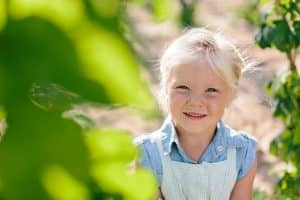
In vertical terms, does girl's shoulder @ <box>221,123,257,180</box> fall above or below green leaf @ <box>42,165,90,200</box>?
below

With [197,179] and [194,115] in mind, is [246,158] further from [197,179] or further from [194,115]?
[194,115]

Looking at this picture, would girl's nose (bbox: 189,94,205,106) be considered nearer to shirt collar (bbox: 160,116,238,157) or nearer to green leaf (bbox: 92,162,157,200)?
shirt collar (bbox: 160,116,238,157)

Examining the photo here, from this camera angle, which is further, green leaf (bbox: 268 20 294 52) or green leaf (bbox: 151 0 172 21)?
green leaf (bbox: 268 20 294 52)

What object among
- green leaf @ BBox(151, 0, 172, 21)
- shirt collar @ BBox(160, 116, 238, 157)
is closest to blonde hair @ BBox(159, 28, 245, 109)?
shirt collar @ BBox(160, 116, 238, 157)

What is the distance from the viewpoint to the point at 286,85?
10.2 feet

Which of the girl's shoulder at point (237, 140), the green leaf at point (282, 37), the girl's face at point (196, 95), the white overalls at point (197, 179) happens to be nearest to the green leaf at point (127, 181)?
the girl's face at point (196, 95)

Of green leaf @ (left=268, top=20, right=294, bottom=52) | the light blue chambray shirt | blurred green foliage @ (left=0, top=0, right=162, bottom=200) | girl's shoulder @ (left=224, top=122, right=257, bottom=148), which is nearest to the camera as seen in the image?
blurred green foliage @ (left=0, top=0, right=162, bottom=200)

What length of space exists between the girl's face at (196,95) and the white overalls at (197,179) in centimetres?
13

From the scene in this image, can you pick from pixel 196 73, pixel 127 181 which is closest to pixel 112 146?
pixel 127 181

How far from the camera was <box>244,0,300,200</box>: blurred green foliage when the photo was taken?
→ 2.96 metres

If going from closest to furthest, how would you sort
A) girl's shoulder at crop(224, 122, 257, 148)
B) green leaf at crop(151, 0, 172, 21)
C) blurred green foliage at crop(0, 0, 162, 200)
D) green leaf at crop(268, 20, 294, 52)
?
1. blurred green foliage at crop(0, 0, 162, 200)
2. green leaf at crop(151, 0, 172, 21)
3. girl's shoulder at crop(224, 122, 257, 148)
4. green leaf at crop(268, 20, 294, 52)

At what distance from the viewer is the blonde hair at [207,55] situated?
222cm

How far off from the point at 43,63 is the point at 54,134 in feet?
0.13

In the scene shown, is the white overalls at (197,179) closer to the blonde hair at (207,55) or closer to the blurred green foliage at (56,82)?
the blonde hair at (207,55)
